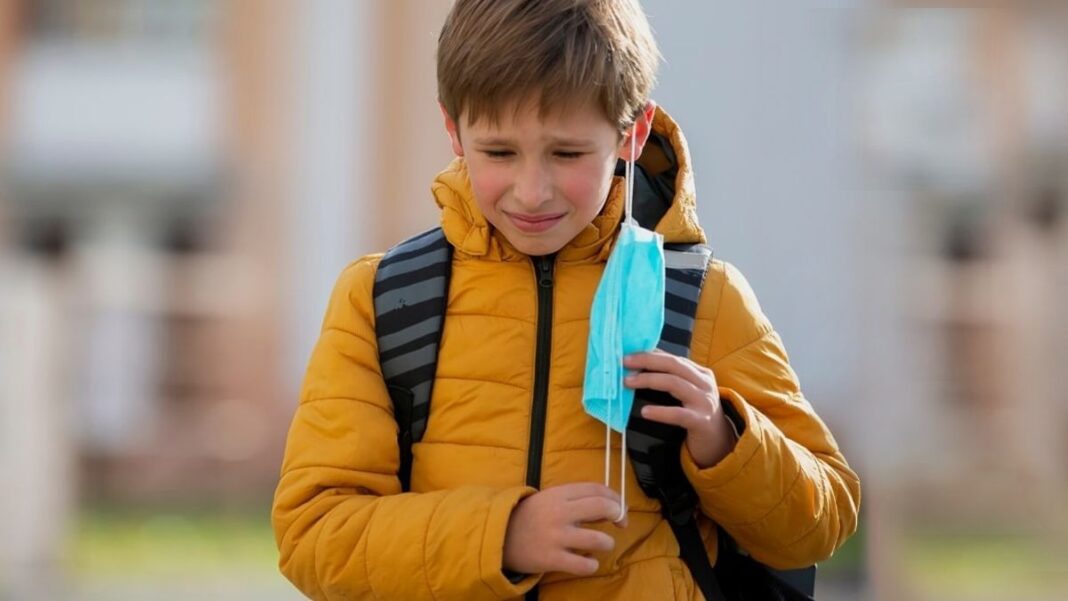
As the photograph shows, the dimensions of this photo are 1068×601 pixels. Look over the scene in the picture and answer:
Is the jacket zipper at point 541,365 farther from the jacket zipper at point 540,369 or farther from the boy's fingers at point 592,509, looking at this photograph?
the boy's fingers at point 592,509

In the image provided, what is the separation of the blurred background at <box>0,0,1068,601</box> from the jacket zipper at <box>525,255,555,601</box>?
303 inches

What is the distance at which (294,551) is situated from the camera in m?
2.47

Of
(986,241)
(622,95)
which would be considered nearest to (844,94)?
(986,241)

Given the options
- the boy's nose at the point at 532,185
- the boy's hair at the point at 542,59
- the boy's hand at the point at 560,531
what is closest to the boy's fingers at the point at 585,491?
the boy's hand at the point at 560,531

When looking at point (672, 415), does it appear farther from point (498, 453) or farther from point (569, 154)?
point (569, 154)

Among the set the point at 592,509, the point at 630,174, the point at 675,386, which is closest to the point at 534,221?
the point at 630,174

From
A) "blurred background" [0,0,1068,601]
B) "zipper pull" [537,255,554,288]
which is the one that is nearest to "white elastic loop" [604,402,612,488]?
"zipper pull" [537,255,554,288]

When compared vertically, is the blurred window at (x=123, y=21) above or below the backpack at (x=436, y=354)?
above

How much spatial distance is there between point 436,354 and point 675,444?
344 mm

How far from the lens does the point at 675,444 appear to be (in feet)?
8.20

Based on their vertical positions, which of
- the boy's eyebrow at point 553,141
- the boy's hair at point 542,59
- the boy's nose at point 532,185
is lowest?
the boy's nose at point 532,185

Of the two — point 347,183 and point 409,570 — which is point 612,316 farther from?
point 347,183

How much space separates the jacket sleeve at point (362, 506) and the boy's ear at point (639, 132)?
1.27 feet

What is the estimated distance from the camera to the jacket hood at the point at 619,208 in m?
2.56
